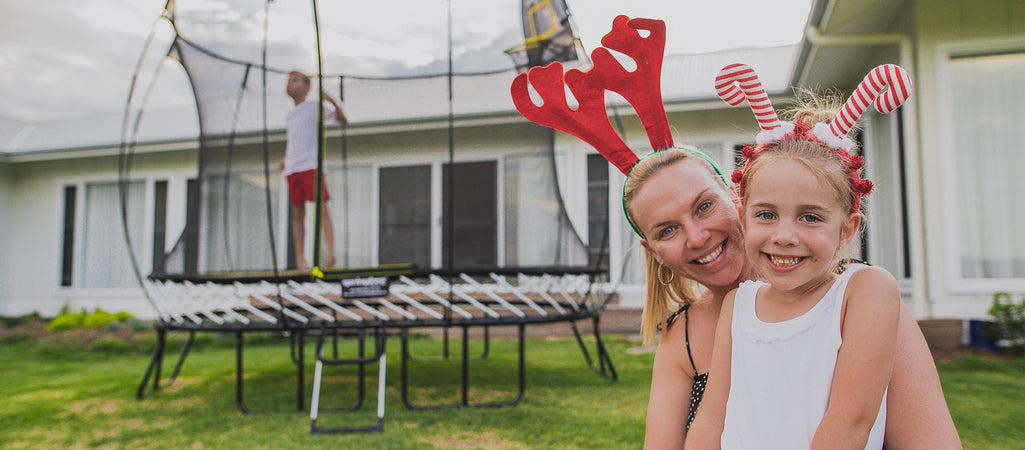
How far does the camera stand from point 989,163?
13.4ft

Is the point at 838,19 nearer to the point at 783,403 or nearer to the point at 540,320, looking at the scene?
the point at 540,320

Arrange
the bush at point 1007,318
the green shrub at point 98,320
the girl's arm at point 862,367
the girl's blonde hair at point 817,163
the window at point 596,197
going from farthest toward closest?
the green shrub at point 98,320 → the window at point 596,197 → the bush at point 1007,318 → the girl's blonde hair at point 817,163 → the girl's arm at point 862,367

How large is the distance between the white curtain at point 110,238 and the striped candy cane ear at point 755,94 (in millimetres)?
9531

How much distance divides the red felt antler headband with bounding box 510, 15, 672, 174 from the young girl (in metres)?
0.17

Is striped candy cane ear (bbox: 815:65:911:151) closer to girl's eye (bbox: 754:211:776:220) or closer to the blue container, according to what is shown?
girl's eye (bbox: 754:211:776:220)

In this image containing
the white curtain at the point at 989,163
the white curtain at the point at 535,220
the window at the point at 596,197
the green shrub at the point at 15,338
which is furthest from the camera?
the green shrub at the point at 15,338

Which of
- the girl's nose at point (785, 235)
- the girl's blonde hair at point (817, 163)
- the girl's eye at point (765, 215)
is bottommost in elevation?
the girl's nose at point (785, 235)

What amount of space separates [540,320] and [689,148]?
2418 millimetres

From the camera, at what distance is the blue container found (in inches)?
158

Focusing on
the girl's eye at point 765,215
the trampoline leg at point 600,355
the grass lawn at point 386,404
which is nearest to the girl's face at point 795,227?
the girl's eye at point 765,215

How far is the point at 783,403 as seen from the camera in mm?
756

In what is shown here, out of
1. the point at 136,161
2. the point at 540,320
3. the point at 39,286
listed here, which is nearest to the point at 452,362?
the point at 540,320

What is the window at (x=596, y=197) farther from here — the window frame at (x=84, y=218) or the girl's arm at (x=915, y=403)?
the window frame at (x=84, y=218)

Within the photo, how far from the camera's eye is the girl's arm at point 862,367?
2.22ft
